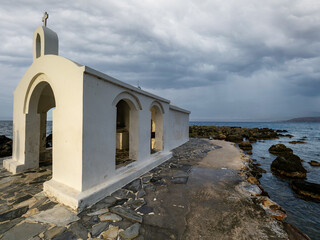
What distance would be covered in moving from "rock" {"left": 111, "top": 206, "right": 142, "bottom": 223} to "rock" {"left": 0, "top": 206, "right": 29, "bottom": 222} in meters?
1.87

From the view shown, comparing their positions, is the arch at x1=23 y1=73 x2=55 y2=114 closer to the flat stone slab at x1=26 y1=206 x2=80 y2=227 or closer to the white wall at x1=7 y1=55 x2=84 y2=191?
the white wall at x1=7 y1=55 x2=84 y2=191

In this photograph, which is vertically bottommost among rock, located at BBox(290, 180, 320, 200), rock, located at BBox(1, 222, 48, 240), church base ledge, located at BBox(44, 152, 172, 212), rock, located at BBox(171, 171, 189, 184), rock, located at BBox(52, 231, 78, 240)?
rock, located at BBox(290, 180, 320, 200)

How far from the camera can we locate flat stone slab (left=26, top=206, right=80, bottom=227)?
296 cm

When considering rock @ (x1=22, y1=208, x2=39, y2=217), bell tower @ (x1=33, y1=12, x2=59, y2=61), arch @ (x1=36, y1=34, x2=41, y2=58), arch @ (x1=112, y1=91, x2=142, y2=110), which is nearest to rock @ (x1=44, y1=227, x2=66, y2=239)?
rock @ (x1=22, y1=208, x2=39, y2=217)

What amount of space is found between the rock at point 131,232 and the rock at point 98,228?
1.25 ft

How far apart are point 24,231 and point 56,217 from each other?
0.50 metres

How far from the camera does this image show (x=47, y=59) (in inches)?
174

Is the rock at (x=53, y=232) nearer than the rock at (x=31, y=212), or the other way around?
the rock at (x=53, y=232)

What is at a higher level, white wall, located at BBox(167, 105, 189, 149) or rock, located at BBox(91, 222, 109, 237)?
white wall, located at BBox(167, 105, 189, 149)

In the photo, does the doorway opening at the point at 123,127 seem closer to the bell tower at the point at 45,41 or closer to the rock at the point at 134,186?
the rock at the point at 134,186

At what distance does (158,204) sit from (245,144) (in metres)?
16.1

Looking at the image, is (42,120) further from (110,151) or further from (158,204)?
(158,204)

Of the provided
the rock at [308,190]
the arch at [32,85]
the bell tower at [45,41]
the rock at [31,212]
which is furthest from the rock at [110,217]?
the rock at [308,190]

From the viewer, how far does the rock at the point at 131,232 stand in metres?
2.63
